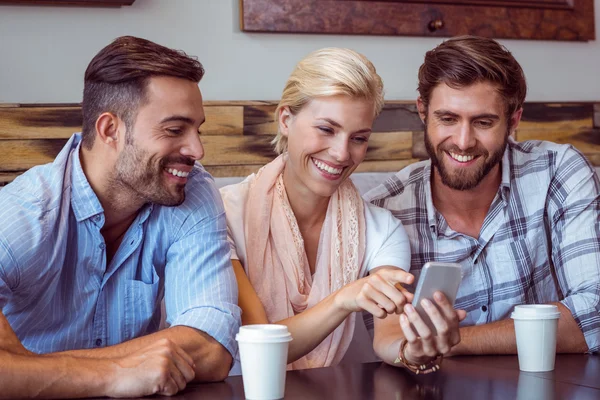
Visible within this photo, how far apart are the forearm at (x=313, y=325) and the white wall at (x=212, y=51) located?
991 millimetres

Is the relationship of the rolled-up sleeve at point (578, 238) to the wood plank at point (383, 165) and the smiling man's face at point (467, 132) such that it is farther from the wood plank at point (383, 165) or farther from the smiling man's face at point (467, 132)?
the wood plank at point (383, 165)

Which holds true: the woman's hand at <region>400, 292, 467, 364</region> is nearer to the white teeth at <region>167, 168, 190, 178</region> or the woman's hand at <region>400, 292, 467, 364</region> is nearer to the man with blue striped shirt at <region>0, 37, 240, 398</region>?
the man with blue striped shirt at <region>0, 37, 240, 398</region>

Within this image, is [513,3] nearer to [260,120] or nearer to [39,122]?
[260,120]

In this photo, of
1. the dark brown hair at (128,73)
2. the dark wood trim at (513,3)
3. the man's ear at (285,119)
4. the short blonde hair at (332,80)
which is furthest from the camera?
the dark wood trim at (513,3)

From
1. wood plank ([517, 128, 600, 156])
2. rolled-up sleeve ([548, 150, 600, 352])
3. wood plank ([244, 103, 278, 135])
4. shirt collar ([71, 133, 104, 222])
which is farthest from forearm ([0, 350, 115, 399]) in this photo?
wood plank ([517, 128, 600, 156])

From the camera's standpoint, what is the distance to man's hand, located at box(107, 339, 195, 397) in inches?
49.6

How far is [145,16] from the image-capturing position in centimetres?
240

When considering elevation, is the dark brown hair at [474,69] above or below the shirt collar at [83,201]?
above

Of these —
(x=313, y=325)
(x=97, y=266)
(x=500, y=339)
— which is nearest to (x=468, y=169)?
Result: (x=500, y=339)

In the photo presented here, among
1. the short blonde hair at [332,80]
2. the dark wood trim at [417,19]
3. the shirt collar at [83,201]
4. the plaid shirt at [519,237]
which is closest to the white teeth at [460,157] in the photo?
the plaid shirt at [519,237]

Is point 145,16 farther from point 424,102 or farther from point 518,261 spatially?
point 518,261

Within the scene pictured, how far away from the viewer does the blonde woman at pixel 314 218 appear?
1840mm

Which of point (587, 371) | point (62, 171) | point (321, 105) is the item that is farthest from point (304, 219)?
point (587, 371)

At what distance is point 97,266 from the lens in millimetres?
1643
